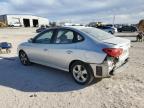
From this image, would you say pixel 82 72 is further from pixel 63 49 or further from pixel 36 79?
pixel 36 79

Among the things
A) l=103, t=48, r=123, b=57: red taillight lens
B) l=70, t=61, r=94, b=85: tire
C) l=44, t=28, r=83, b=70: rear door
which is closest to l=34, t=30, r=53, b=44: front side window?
l=44, t=28, r=83, b=70: rear door

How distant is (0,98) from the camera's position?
481 cm

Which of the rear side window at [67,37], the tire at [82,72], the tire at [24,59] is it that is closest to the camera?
the tire at [82,72]

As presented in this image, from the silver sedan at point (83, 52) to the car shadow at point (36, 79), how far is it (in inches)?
15.0

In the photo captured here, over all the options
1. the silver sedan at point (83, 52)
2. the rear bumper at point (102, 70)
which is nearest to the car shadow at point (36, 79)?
the silver sedan at point (83, 52)

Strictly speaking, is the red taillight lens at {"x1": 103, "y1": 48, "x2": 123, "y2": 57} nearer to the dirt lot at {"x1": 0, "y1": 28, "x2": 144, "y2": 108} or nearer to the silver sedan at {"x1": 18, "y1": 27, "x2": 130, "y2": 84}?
the silver sedan at {"x1": 18, "y1": 27, "x2": 130, "y2": 84}

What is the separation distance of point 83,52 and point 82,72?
59 centimetres

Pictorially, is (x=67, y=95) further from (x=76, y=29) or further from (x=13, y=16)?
(x=13, y=16)

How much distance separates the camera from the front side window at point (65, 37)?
570cm

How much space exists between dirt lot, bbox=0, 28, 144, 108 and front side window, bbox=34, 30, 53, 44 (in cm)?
110

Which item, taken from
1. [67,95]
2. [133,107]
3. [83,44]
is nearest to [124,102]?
[133,107]

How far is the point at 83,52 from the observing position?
17.0 feet

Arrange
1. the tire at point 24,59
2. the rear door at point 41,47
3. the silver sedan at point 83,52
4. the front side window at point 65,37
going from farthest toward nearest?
the tire at point 24,59 → the rear door at point 41,47 → the front side window at point 65,37 → the silver sedan at point 83,52

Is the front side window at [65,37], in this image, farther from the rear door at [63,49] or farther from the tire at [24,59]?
the tire at [24,59]
